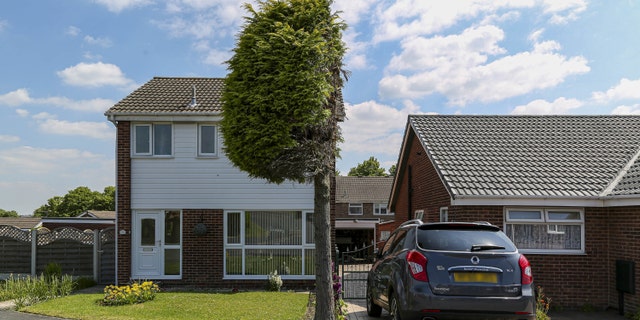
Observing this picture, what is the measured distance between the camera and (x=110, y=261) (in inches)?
582

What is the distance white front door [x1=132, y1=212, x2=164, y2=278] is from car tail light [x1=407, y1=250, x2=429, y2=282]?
29.1 feet

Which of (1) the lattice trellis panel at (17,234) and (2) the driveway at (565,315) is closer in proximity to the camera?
(2) the driveway at (565,315)

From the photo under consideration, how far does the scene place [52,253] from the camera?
48.1 ft

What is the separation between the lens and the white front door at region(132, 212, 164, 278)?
Result: 13.4 metres

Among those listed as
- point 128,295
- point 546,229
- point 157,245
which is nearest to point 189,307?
point 128,295

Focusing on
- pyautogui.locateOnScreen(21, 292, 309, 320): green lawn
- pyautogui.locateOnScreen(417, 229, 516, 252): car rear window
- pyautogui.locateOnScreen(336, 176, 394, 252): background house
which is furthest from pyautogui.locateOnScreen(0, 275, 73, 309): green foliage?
pyautogui.locateOnScreen(336, 176, 394, 252): background house

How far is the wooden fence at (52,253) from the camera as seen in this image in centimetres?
1457

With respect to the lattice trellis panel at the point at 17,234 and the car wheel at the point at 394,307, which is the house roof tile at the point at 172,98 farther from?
the car wheel at the point at 394,307

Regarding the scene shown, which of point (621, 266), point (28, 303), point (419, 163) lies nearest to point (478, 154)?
point (419, 163)

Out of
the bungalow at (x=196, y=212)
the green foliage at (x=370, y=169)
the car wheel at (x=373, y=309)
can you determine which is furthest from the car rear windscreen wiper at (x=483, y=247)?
the green foliage at (x=370, y=169)

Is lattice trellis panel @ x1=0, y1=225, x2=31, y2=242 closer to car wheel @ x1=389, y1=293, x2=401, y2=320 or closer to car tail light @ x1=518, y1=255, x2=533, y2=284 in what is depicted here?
car wheel @ x1=389, y1=293, x2=401, y2=320

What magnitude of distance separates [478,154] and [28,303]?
10.7 m

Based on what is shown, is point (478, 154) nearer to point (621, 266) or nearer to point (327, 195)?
point (621, 266)

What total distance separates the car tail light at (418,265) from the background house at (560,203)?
13.9ft
